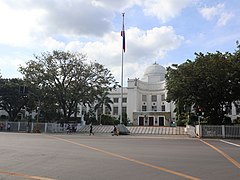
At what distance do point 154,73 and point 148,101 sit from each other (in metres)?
7.72

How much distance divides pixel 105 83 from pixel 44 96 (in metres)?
9.99

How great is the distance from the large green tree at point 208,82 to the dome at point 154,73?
1563 inches

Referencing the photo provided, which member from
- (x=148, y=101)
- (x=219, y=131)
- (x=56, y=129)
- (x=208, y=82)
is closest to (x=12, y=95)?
(x=56, y=129)

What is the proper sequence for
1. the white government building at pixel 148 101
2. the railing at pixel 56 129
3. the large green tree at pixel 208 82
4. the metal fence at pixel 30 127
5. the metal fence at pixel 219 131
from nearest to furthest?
the large green tree at pixel 208 82, the metal fence at pixel 219 131, the railing at pixel 56 129, the metal fence at pixel 30 127, the white government building at pixel 148 101

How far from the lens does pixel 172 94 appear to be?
32.3 metres

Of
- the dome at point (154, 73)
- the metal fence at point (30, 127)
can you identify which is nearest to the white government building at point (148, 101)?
the dome at point (154, 73)

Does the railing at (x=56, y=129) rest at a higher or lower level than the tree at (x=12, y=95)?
lower

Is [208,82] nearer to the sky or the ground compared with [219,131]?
nearer to the sky

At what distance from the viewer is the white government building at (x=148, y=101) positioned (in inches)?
2589

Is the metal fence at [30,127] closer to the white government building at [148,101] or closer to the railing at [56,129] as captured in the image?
the railing at [56,129]

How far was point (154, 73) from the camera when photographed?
74.1 metres

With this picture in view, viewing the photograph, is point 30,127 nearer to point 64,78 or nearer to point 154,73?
point 64,78

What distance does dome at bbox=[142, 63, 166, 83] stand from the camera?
72938 mm

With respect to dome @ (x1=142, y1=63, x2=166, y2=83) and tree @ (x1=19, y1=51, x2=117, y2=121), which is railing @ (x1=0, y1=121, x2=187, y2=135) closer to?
tree @ (x1=19, y1=51, x2=117, y2=121)
